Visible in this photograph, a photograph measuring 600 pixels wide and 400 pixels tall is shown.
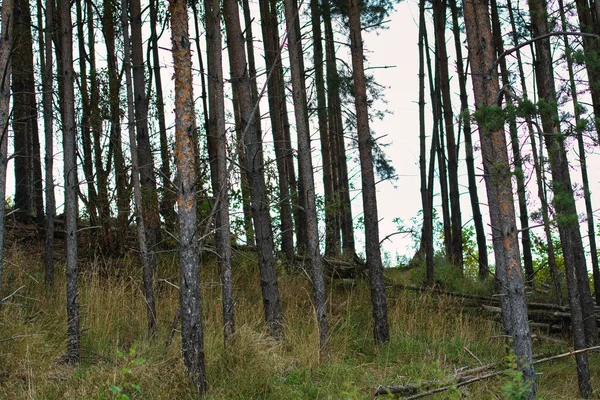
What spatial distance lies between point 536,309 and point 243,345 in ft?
26.4

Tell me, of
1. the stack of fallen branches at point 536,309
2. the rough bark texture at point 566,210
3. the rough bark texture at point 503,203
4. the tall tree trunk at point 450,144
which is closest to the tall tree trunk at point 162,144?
the stack of fallen branches at point 536,309

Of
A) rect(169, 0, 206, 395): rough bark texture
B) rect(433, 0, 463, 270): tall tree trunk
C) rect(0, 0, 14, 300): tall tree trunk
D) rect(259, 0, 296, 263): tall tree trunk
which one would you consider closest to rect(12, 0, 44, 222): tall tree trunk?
rect(259, 0, 296, 263): tall tree trunk

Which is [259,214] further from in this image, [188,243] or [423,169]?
[423,169]

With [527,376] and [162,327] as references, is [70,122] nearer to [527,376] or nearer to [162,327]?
[162,327]

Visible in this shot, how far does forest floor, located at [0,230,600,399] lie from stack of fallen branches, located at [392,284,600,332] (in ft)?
0.77

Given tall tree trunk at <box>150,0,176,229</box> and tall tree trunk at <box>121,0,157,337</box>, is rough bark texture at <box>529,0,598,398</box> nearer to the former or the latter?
tall tree trunk at <box>121,0,157,337</box>

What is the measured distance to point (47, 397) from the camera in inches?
260

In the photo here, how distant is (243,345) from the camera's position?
24.1 ft

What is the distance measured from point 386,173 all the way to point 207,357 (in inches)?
547

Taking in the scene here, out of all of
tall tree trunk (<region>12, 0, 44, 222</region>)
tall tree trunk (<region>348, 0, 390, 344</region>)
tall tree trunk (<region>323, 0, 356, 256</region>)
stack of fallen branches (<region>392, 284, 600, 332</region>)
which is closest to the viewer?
tall tree trunk (<region>348, 0, 390, 344</region>)

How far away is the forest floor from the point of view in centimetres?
678

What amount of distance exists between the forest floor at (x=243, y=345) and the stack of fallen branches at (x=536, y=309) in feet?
0.77

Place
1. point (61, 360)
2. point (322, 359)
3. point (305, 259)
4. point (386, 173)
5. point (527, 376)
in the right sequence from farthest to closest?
point (386, 173), point (305, 259), point (322, 359), point (61, 360), point (527, 376)

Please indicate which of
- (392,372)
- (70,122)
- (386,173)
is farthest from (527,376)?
→ (386,173)
